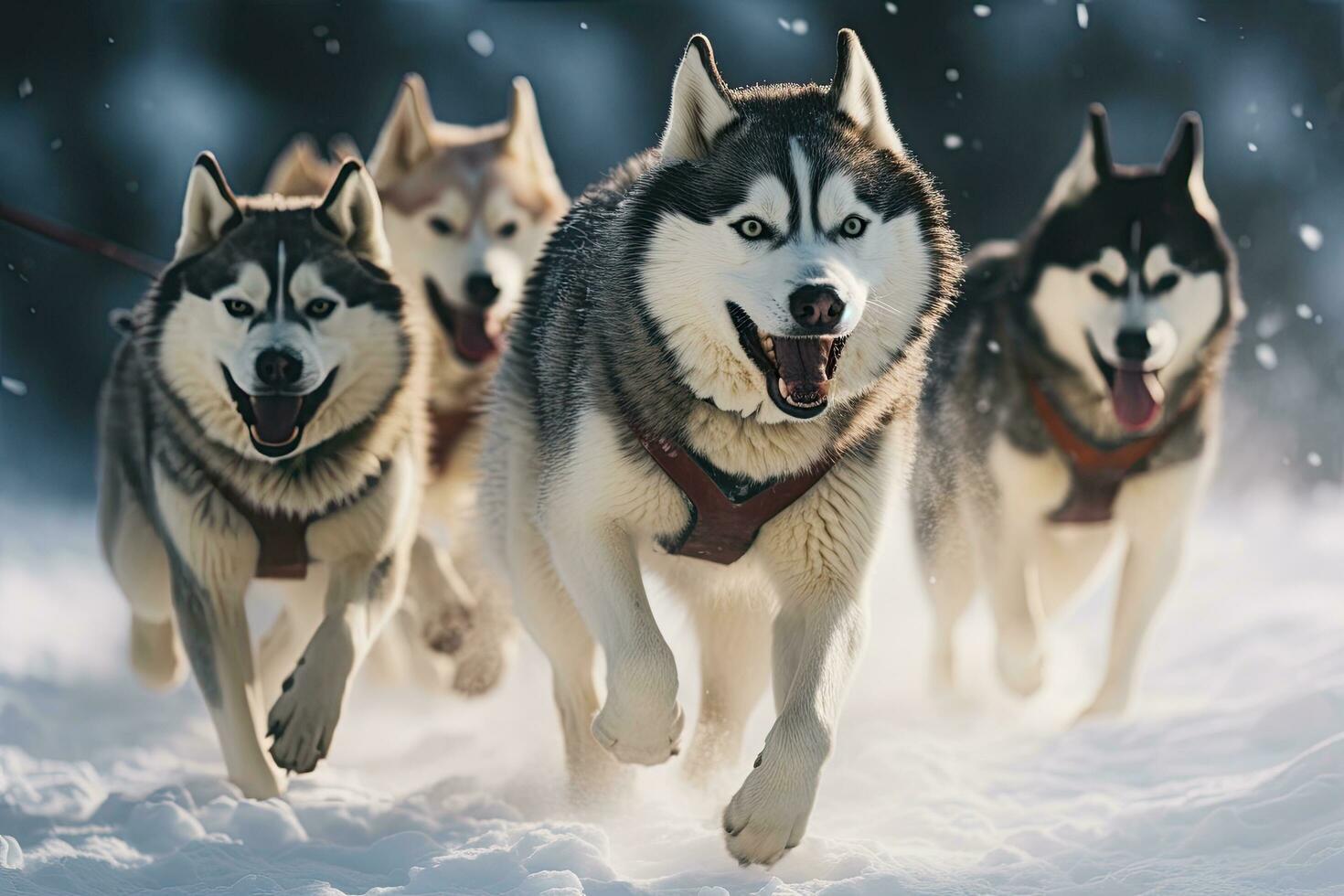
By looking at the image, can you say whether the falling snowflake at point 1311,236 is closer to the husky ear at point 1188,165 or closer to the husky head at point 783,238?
the husky ear at point 1188,165

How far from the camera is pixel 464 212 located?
558cm

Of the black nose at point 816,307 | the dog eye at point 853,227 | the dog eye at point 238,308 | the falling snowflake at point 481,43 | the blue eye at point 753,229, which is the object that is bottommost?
the black nose at point 816,307

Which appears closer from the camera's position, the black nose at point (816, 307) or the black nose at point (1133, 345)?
the black nose at point (816, 307)

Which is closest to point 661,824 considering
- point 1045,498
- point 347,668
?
point 347,668

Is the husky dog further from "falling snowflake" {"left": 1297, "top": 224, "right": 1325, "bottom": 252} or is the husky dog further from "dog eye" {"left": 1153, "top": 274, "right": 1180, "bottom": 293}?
"falling snowflake" {"left": 1297, "top": 224, "right": 1325, "bottom": 252}

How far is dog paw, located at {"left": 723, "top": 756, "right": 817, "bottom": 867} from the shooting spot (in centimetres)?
314

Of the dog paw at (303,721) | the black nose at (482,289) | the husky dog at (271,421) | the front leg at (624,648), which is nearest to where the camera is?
the front leg at (624,648)

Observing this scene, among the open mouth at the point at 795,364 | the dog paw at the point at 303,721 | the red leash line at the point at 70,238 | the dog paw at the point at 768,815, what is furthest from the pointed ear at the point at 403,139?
the dog paw at the point at 768,815

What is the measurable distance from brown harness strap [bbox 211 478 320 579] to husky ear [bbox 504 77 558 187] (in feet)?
6.80

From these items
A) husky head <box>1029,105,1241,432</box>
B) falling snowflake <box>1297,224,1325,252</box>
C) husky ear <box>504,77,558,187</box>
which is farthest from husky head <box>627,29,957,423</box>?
falling snowflake <box>1297,224,1325,252</box>

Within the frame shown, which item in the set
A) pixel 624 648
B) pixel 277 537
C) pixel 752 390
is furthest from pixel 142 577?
pixel 752 390

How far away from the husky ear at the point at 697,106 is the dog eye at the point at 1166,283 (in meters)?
1.98

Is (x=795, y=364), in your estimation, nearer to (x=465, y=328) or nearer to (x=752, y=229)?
(x=752, y=229)

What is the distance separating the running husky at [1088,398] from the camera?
4910 millimetres
